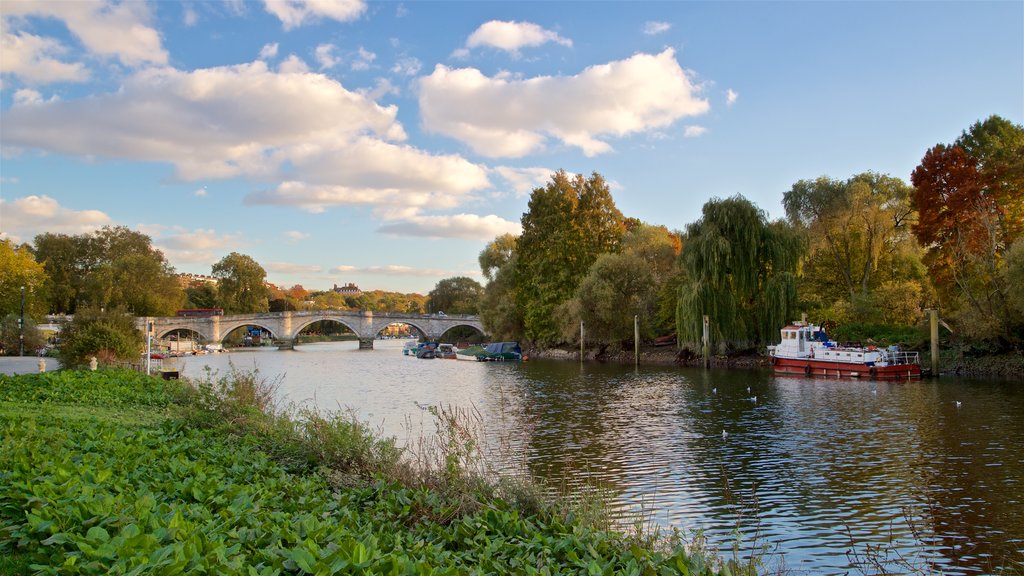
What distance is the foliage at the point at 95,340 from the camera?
1037 inches

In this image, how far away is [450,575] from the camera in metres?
4.64

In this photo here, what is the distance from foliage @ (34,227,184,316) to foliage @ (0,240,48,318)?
13.3m

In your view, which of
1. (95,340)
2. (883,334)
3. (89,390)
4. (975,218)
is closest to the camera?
(89,390)

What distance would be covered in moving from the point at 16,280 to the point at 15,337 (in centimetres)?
Result: 444

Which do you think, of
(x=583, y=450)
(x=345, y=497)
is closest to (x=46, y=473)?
(x=345, y=497)

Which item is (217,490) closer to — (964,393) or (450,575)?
(450,575)

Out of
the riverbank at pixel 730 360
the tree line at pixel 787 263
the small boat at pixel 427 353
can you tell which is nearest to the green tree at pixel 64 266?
the tree line at pixel 787 263

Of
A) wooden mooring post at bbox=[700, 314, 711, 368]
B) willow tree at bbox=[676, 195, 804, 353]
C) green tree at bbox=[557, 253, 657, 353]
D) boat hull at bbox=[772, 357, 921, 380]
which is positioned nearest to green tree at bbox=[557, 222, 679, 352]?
green tree at bbox=[557, 253, 657, 353]

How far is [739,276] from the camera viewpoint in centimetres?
3947

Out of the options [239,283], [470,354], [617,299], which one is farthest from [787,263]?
[239,283]

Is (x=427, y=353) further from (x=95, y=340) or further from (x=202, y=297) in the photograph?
(x=202, y=297)

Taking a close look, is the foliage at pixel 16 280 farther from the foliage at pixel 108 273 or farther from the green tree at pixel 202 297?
the green tree at pixel 202 297

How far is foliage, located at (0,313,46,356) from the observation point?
171 ft

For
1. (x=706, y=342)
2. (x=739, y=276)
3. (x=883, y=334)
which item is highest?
(x=739, y=276)
